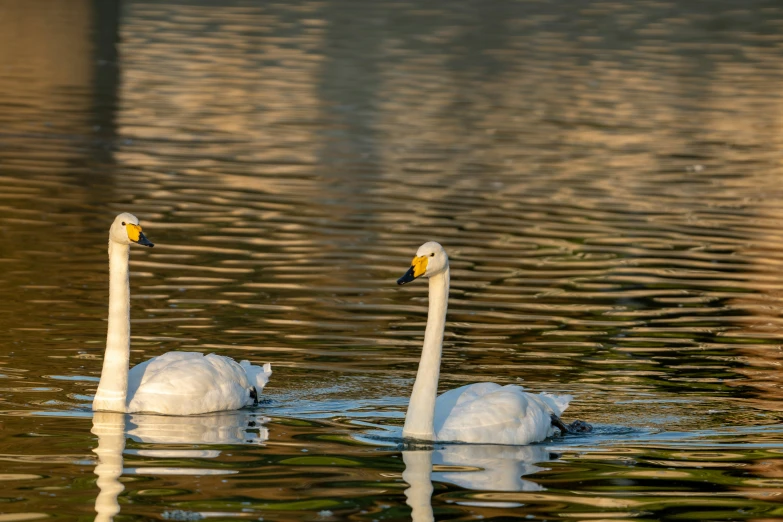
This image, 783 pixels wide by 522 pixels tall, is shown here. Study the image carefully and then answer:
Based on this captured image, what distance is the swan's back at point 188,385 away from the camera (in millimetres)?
12016

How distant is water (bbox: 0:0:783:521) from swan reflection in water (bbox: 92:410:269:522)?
0.11ft

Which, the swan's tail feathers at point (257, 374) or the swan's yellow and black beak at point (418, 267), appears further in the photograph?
the swan's tail feathers at point (257, 374)

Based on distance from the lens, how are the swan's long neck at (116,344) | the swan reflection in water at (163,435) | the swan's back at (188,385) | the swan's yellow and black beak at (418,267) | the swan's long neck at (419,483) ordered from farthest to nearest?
1. the swan's back at (188,385)
2. the swan's long neck at (116,344)
3. the swan's yellow and black beak at (418,267)
4. the swan reflection in water at (163,435)
5. the swan's long neck at (419,483)

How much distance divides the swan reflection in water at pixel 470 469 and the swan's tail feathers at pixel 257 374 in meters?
1.78

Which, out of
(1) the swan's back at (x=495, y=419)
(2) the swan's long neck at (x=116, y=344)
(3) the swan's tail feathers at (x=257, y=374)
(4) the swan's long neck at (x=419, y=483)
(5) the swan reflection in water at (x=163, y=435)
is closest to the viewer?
(4) the swan's long neck at (x=419, y=483)

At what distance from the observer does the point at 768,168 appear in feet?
93.7

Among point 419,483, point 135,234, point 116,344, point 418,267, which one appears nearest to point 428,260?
point 418,267

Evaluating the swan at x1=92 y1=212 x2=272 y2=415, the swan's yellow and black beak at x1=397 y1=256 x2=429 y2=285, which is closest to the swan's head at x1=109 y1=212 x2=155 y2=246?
the swan at x1=92 y1=212 x2=272 y2=415

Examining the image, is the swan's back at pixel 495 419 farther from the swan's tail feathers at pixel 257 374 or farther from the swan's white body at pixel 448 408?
the swan's tail feathers at pixel 257 374

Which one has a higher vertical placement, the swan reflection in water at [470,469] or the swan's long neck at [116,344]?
the swan's long neck at [116,344]

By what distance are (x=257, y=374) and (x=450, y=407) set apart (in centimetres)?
171

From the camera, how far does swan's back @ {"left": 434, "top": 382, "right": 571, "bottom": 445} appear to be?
11203 millimetres

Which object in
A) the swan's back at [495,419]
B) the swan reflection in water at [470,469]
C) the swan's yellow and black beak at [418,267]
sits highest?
the swan's yellow and black beak at [418,267]

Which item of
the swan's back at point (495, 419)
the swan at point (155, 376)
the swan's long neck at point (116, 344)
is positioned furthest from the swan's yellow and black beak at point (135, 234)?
the swan's back at point (495, 419)
